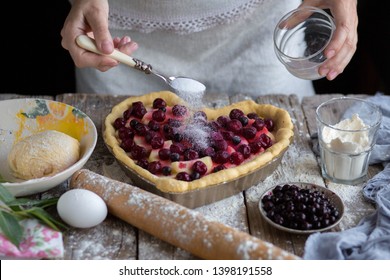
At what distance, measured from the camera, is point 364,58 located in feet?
10.0

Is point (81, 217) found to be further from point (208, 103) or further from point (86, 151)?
point (208, 103)

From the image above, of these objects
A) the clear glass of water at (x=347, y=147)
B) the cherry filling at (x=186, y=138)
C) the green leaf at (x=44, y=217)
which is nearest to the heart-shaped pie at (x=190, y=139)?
the cherry filling at (x=186, y=138)

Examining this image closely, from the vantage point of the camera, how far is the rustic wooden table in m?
1.40

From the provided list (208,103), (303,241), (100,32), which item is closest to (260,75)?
(208,103)

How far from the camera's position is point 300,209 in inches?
56.7

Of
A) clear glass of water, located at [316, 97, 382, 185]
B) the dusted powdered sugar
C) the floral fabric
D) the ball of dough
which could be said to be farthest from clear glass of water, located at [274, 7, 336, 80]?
the floral fabric

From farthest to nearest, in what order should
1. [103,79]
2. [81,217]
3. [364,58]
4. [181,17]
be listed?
1. [364,58]
2. [103,79]
3. [181,17]
4. [81,217]

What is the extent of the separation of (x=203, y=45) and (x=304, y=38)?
42 centimetres

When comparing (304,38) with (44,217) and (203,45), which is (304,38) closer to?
(203,45)

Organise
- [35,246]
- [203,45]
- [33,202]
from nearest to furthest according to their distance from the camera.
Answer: [35,246], [33,202], [203,45]

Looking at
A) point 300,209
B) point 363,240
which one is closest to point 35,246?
point 300,209

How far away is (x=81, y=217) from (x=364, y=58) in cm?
200

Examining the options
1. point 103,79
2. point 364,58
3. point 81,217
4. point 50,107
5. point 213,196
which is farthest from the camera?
point 364,58

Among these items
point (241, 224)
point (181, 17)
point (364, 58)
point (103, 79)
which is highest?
point (181, 17)
